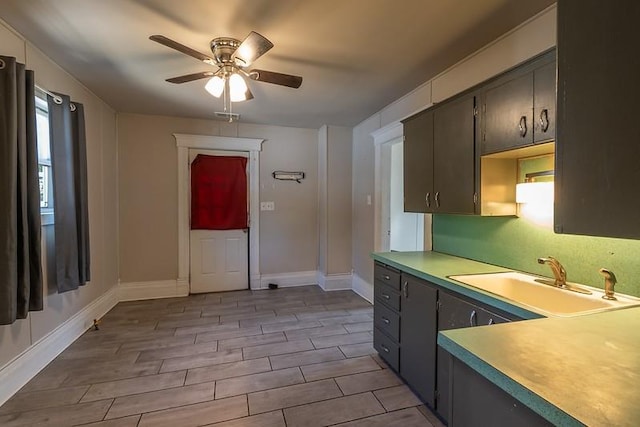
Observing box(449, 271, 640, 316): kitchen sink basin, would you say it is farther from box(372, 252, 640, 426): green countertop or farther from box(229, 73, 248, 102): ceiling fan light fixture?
box(229, 73, 248, 102): ceiling fan light fixture

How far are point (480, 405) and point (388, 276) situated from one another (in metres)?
1.50

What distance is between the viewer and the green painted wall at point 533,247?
1.51 m

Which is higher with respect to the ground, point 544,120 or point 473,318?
point 544,120

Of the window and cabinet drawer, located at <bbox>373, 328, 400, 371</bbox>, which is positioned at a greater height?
the window

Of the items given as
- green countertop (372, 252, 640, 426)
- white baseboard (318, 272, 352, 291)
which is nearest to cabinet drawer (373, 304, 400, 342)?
green countertop (372, 252, 640, 426)

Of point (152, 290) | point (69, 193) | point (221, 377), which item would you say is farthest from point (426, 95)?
point (152, 290)

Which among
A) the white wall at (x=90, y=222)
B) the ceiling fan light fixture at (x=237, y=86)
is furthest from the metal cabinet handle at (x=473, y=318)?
the white wall at (x=90, y=222)

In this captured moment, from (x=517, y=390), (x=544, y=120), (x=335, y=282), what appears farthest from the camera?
(x=335, y=282)

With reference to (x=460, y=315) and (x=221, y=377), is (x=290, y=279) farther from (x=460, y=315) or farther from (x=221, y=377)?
(x=460, y=315)

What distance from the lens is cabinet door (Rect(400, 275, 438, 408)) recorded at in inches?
76.4

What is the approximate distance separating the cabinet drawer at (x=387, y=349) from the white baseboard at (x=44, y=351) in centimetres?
A: 263

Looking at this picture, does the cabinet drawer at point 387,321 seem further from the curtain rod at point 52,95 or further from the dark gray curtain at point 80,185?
the curtain rod at point 52,95

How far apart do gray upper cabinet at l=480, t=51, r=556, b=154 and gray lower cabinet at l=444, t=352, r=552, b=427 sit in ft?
4.18

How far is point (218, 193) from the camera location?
14.8 ft
